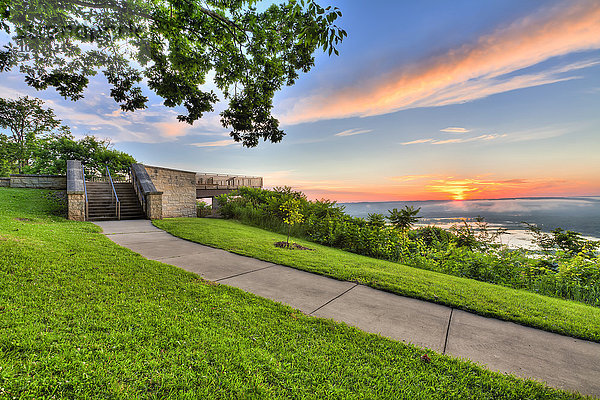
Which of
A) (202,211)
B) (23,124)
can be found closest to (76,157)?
(202,211)

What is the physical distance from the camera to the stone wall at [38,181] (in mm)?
12227

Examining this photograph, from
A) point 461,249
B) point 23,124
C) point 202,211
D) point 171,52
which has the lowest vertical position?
point 461,249

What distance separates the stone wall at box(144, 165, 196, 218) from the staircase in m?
1.48

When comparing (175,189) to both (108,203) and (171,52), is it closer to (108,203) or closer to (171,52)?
(108,203)

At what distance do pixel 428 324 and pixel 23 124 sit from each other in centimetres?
3508

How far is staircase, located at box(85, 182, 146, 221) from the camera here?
1034 centimetres

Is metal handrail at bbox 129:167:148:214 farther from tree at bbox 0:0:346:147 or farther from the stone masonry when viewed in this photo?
tree at bbox 0:0:346:147

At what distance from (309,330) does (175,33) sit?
307 inches

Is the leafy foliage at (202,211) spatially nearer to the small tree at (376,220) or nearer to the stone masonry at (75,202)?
the stone masonry at (75,202)

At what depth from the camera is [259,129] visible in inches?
308

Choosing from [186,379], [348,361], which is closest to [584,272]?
[348,361]

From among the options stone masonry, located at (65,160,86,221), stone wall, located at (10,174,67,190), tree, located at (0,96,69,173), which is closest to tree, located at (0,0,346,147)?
stone masonry, located at (65,160,86,221)

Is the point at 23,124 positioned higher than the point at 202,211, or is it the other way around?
the point at 23,124

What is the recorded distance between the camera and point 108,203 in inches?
439
